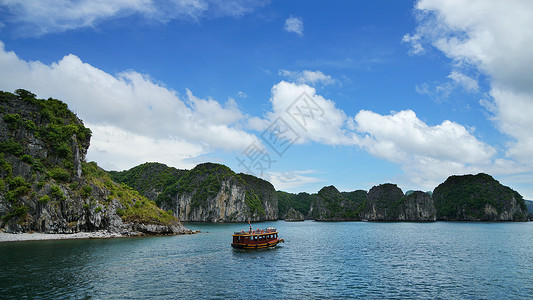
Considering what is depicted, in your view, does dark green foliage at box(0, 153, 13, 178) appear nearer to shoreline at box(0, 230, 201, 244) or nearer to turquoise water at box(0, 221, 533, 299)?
shoreline at box(0, 230, 201, 244)

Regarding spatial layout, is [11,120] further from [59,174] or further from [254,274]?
[254,274]

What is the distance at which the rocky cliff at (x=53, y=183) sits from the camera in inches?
2549

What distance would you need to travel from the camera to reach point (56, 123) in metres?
83.3

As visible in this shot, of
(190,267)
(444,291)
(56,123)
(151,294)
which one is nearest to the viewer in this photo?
(151,294)

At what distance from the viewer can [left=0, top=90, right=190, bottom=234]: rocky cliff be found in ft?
212

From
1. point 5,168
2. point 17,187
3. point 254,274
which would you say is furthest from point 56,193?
point 254,274

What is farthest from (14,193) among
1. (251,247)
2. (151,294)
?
(151,294)

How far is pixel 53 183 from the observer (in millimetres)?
70625

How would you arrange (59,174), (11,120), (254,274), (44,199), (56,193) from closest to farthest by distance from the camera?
(254,274) → (44,199) → (56,193) → (59,174) → (11,120)

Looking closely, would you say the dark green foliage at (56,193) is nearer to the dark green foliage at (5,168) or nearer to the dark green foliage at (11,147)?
the dark green foliage at (5,168)

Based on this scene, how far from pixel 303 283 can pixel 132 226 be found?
61.0 metres

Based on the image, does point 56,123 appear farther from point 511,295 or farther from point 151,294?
point 511,295

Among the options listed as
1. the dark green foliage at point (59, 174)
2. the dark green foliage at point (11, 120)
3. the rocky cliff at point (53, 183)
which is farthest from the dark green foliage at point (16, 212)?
the dark green foliage at point (11, 120)

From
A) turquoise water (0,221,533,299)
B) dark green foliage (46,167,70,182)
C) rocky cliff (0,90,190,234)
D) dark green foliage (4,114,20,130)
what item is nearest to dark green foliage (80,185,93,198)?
rocky cliff (0,90,190,234)
